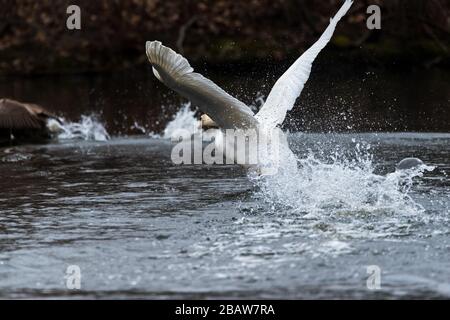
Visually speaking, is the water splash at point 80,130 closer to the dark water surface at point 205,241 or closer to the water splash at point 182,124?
the water splash at point 182,124

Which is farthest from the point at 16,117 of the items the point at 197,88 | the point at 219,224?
the point at 219,224

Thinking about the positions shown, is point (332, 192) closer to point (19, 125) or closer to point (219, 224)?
point (219, 224)

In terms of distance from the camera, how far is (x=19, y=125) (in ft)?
53.2

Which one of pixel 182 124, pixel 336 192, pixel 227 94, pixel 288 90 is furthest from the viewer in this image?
pixel 182 124

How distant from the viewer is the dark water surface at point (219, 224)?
21.8ft

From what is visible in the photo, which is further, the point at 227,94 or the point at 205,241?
the point at 227,94

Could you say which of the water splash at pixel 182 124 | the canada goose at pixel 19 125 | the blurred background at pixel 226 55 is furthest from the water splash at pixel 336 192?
the canada goose at pixel 19 125

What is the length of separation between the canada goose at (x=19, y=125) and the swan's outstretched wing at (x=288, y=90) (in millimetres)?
7244

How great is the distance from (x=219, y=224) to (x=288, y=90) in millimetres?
2252

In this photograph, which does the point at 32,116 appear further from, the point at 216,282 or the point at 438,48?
the point at 438,48

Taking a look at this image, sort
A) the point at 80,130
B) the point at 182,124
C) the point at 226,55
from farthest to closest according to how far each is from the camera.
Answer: the point at 226,55 → the point at 80,130 → the point at 182,124

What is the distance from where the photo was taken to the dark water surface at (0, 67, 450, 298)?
664 centimetres

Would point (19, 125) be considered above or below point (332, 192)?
above

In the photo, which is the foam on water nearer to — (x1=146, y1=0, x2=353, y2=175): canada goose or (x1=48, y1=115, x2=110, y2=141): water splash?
(x1=146, y1=0, x2=353, y2=175): canada goose
